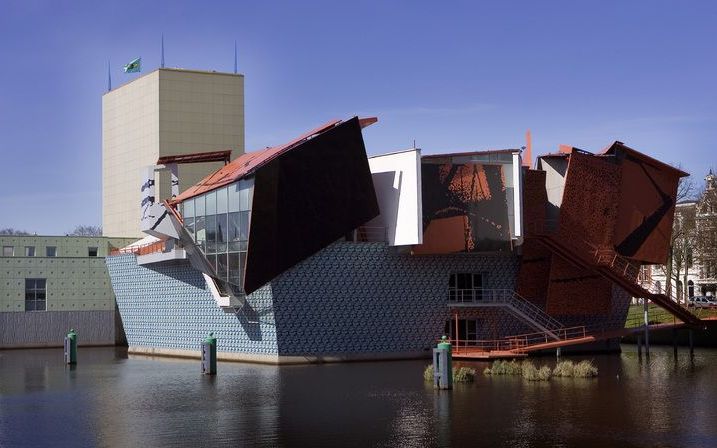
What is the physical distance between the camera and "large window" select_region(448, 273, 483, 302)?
48219 mm

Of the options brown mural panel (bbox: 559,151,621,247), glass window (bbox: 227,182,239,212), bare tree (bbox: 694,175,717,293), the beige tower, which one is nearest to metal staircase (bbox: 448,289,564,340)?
brown mural panel (bbox: 559,151,621,247)

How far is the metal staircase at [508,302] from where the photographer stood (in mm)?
47219

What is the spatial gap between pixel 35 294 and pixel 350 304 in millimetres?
28795

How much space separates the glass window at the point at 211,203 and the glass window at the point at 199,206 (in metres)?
0.42

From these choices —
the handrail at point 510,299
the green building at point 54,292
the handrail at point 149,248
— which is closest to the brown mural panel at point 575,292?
the handrail at point 510,299

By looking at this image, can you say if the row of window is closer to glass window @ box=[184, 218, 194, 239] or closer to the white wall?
glass window @ box=[184, 218, 194, 239]

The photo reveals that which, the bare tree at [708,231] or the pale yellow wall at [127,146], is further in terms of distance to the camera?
the pale yellow wall at [127,146]

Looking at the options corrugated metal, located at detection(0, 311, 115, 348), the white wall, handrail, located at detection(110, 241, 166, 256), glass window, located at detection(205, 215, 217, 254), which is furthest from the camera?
corrugated metal, located at detection(0, 311, 115, 348)

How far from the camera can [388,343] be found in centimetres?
4653

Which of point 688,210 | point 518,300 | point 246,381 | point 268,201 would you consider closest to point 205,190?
point 268,201

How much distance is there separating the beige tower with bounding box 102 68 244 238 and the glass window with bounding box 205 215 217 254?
32.7 m

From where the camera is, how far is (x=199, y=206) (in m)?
46.3

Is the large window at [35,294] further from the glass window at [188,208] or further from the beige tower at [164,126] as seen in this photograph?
the glass window at [188,208]

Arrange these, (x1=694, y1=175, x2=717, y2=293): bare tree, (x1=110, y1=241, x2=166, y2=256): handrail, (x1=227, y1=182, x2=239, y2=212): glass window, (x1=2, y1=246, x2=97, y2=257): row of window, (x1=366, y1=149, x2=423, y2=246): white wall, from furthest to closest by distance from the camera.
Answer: (x1=2, y1=246, x2=97, y2=257): row of window < (x1=694, y1=175, x2=717, y2=293): bare tree < (x1=110, y1=241, x2=166, y2=256): handrail < (x1=366, y1=149, x2=423, y2=246): white wall < (x1=227, y1=182, x2=239, y2=212): glass window
